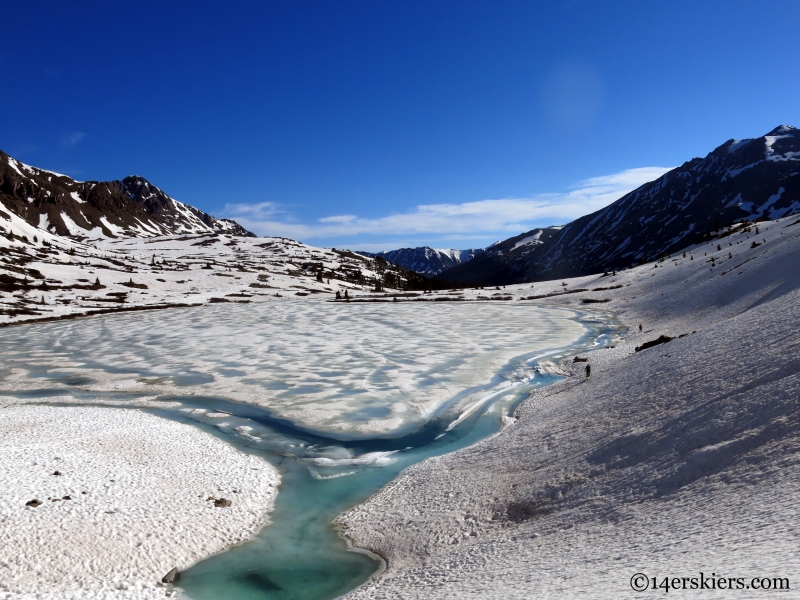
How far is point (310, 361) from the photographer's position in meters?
28.3

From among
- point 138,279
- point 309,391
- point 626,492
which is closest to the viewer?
point 626,492

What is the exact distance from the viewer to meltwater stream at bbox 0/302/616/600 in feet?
32.5

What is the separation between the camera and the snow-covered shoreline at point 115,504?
862cm

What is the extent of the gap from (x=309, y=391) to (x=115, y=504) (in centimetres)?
1147

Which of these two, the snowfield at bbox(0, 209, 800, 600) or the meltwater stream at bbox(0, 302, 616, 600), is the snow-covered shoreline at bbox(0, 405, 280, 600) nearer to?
the snowfield at bbox(0, 209, 800, 600)

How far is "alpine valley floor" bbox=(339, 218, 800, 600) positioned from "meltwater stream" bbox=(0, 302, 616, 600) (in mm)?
1281

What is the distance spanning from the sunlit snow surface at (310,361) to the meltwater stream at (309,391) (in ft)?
0.36

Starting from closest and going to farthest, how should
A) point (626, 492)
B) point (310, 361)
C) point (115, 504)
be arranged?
point (626, 492) → point (115, 504) → point (310, 361)

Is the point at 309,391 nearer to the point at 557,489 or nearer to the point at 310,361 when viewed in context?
the point at 310,361

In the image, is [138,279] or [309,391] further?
[138,279]

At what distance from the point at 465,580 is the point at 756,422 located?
20.5 feet

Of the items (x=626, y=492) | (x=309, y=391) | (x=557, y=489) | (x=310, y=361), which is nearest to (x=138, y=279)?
(x=310, y=361)

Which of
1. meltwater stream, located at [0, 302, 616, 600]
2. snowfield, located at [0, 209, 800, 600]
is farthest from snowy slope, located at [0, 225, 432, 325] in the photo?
snowfield, located at [0, 209, 800, 600]

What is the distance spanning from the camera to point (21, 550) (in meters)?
8.78
